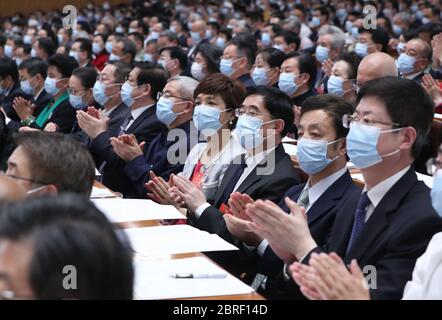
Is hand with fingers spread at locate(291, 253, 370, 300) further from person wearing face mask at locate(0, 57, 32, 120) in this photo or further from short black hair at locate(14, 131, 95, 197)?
person wearing face mask at locate(0, 57, 32, 120)

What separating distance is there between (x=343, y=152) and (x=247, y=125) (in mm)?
566

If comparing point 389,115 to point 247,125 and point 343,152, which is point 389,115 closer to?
point 343,152

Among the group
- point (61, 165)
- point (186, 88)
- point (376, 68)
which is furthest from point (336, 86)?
point (61, 165)

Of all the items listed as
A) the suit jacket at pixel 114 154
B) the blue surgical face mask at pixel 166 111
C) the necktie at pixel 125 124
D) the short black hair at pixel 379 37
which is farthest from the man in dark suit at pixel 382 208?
the short black hair at pixel 379 37

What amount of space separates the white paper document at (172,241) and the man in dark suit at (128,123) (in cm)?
145

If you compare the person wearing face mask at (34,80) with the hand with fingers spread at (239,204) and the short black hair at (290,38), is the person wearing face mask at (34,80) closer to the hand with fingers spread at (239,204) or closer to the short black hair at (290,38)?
the short black hair at (290,38)

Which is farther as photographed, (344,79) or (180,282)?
(344,79)

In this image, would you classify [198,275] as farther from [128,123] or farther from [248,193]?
[128,123]

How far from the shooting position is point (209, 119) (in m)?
3.28

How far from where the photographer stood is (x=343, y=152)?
8.33 feet

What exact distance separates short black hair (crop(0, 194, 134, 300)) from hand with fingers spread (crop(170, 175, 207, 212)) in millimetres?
1651

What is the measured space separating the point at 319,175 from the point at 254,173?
353 mm

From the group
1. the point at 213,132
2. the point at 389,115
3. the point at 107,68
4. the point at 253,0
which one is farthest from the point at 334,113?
the point at 253,0

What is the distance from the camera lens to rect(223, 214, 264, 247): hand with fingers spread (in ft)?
7.61
